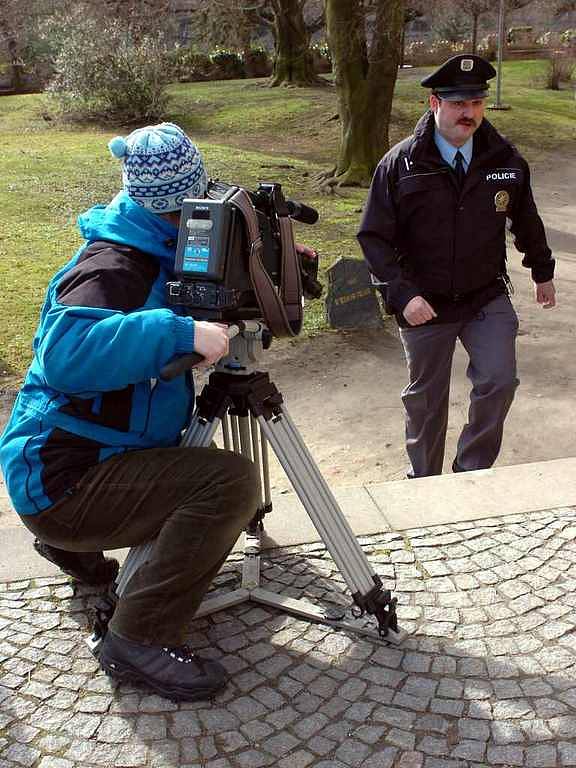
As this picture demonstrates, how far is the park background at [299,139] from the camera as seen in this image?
6.43m

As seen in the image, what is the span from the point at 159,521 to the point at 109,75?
18.7m

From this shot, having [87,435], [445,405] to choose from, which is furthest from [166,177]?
[445,405]

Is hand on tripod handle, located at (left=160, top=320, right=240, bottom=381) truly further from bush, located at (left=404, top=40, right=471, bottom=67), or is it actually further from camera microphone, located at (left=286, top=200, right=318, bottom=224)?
bush, located at (left=404, top=40, right=471, bottom=67)

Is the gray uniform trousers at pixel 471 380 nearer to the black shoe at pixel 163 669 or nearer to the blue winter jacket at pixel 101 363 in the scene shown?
the blue winter jacket at pixel 101 363

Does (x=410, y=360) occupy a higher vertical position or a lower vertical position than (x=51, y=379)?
lower

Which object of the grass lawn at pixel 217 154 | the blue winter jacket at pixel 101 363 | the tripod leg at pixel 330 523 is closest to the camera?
the blue winter jacket at pixel 101 363

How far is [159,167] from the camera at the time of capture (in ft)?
9.26

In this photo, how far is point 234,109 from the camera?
20.9 m

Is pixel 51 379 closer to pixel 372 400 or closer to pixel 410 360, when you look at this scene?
pixel 410 360

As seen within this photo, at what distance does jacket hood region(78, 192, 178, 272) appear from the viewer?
2846 millimetres

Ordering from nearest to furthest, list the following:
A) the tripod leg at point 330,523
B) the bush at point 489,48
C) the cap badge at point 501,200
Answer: the tripod leg at point 330,523, the cap badge at point 501,200, the bush at point 489,48

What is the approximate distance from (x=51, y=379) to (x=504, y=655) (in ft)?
5.55

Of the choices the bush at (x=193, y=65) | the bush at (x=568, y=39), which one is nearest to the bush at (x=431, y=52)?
the bush at (x=568, y=39)

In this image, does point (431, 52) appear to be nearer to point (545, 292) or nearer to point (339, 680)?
point (545, 292)
